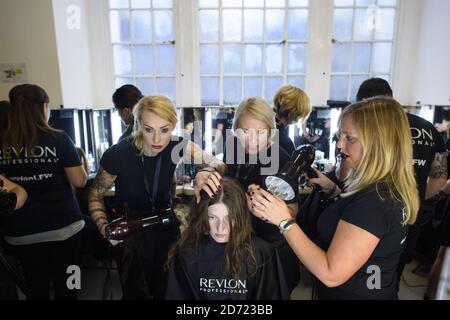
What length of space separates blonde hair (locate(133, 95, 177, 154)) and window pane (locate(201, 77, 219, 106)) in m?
1.78

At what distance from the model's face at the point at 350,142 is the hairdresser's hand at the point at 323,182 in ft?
1.38

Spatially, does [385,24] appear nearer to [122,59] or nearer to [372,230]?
[122,59]

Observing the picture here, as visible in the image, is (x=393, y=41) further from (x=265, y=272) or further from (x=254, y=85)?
(x=265, y=272)

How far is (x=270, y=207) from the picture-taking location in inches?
37.0

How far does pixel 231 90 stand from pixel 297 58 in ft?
2.26

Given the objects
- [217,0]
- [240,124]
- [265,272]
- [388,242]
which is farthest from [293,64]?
[388,242]

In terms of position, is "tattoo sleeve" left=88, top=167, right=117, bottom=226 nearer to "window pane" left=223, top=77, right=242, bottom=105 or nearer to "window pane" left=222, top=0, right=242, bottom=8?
"window pane" left=223, top=77, right=242, bottom=105

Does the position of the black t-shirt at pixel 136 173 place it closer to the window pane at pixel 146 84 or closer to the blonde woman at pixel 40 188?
the blonde woman at pixel 40 188

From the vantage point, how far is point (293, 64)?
3037 millimetres

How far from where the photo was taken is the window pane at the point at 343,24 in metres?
2.93

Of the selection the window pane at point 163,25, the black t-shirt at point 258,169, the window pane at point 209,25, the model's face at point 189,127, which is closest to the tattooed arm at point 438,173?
the black t-shirt at point 258,169

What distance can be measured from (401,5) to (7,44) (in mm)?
3350

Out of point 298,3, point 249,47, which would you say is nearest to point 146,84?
point 249,47

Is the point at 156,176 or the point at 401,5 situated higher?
the point at 401,5
